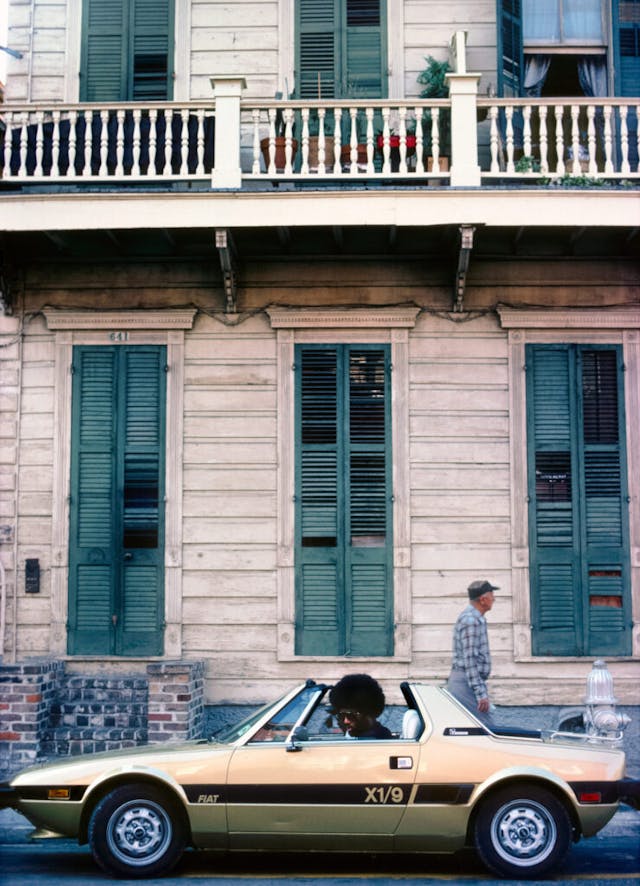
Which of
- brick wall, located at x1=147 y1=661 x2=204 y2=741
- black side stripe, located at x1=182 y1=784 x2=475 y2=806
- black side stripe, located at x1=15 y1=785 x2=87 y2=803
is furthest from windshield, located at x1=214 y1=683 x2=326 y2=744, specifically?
brick wall, located at x1=147 y1=661 x2=204 y2=741

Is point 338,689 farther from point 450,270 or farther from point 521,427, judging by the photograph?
point 450,270

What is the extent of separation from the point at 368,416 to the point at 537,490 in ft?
6.41

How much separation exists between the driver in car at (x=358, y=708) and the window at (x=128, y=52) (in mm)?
7731

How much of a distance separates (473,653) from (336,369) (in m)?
4.31

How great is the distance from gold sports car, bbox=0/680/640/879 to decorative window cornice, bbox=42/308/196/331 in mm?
→ 5845

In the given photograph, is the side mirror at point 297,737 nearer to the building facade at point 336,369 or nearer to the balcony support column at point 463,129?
the building facade at point 336,369

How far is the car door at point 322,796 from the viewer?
6.87 metres

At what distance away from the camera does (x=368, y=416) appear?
38.5 feet

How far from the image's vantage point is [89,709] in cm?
1091

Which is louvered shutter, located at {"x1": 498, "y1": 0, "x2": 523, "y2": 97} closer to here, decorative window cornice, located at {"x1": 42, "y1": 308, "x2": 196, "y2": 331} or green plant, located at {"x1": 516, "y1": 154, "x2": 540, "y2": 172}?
green plant, located at {"x1": 516, "y1": 154, "x2": 540, "y2": 172}

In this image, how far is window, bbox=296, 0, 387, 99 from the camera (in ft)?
40.3

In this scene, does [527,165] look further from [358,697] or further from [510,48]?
[358,697]

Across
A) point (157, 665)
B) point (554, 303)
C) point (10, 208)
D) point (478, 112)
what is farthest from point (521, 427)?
point (10, 208)

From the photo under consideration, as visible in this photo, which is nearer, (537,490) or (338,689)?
(338,689)
